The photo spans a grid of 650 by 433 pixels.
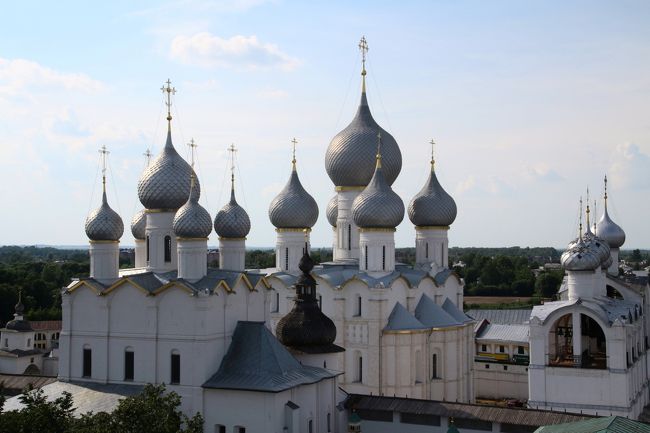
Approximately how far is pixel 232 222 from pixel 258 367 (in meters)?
6.40

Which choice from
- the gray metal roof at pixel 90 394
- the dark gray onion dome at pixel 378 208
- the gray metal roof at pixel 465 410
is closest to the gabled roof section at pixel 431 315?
the dark gray onion dome at pixel 378 208

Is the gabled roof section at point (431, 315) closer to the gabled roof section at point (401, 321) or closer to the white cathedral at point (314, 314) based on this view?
the white cathedral at point (314, 314)

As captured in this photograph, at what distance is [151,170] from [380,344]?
8323mm

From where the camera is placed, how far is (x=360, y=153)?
2858cm

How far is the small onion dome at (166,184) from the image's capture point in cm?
2302

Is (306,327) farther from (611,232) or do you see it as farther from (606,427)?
(611,232)

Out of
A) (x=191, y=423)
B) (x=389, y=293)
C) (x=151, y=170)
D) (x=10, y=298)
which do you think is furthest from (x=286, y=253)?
(x=10, y=298)

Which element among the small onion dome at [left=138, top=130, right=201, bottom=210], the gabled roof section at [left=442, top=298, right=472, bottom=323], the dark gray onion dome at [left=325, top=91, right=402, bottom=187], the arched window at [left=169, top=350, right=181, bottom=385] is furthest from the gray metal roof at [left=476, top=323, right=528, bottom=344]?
the arched window at [left=169, top=350, right=181, bottom=385]

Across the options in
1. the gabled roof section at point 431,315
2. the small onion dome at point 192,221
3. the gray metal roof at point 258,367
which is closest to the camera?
the gray metal roof at point 258,367

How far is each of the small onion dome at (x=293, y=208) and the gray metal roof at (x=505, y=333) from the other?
10514 mm

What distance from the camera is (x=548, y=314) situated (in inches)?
928

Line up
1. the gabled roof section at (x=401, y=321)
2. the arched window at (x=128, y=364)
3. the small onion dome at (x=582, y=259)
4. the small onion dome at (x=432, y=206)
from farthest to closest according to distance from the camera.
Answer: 1. the small onion dome at (x=432, y=206)
2. the gabled roof section at (x=401, y=321)
3. the small onion dome at (x=582, y=259)
4. the arched window at (x=128, y=364)

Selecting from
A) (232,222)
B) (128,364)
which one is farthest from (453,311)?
(128,364)

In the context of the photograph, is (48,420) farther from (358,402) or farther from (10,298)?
(10,298)
